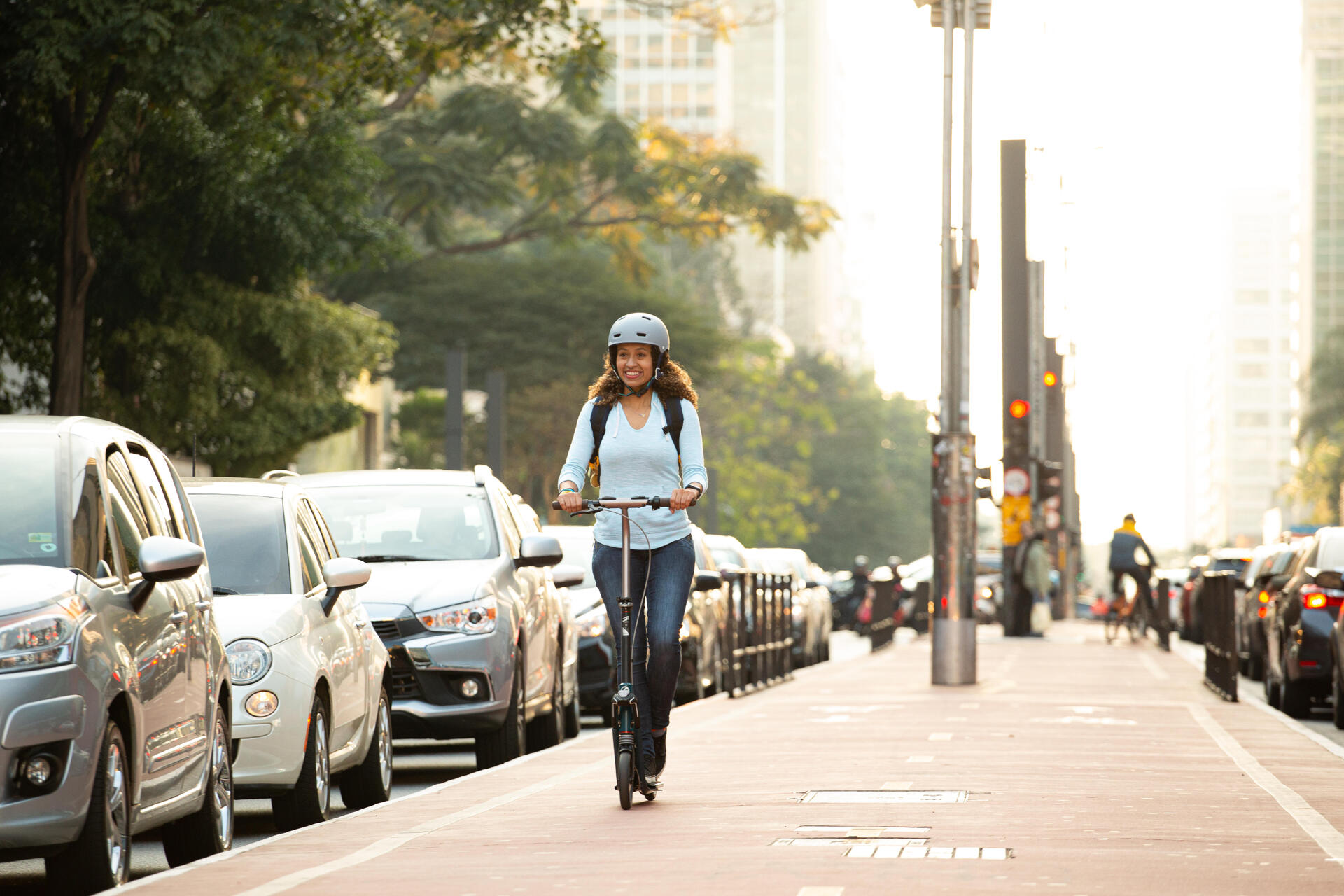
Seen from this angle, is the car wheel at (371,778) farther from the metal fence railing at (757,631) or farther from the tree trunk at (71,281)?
the tree trunk at (71,281)

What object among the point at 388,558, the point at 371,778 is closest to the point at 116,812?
the point at 371,778

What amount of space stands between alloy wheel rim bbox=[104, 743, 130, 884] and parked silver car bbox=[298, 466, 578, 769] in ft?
18.1

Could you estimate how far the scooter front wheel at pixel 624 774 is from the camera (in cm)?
941

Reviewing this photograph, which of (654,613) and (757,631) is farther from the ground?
(654,613)

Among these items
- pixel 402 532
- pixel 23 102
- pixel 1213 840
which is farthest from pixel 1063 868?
pixel 23 102

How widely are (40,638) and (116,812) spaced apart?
798 millimetres

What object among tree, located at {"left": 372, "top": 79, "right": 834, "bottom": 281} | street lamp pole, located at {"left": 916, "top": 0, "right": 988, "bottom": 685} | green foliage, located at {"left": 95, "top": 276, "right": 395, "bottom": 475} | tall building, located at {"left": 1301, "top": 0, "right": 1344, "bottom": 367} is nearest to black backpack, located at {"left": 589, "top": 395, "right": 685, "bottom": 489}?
street lamp pole, located at {"left": 916, "top": 0, "right": 988, "bottom": 685}

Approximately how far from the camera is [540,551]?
42.4 ft

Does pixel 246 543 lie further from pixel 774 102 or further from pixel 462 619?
pixel 774 102

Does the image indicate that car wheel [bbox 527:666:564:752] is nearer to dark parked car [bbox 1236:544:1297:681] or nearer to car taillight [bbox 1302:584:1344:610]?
car taillight [bbox 1302:584:1344:610]

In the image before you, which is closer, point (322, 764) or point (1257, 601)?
point (322, 764)

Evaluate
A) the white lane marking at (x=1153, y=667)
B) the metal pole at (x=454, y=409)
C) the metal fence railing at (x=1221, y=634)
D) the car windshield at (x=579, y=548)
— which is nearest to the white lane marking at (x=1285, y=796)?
the metal fence railing at (x=1221, y=634)

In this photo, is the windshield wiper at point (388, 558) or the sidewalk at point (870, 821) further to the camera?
the windshield wiper at point (388, 558)

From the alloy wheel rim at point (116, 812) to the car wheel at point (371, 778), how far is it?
3.77 m
